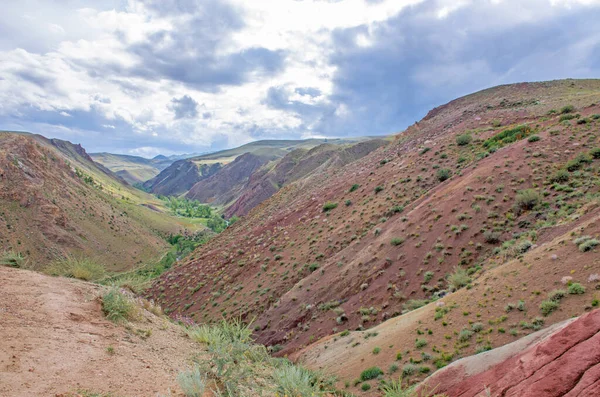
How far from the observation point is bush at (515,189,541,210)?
64.8 ft

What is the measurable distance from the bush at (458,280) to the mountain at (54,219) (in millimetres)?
52113

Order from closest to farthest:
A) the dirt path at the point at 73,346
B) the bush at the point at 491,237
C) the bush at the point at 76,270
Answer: the dirt path at the point at 73,346 < the bush at the point at 76,270 < the bush at the point at 491,237

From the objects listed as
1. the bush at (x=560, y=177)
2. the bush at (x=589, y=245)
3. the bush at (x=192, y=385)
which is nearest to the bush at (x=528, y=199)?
the bush at (x=560, y=177)

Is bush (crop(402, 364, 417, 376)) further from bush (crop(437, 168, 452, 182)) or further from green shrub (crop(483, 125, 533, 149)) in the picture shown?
green shrub (crop(483, 125, 533, 149))

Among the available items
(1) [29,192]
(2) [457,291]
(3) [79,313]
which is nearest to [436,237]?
(2) [457,291]

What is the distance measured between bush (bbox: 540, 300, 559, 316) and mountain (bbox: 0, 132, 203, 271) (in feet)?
185

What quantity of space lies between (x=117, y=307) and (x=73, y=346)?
7.71ft

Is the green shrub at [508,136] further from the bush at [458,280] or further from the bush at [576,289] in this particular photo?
the bush at [576,289]

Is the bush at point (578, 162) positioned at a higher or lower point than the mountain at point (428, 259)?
higher

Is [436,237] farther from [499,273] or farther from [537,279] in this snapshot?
[537,279]

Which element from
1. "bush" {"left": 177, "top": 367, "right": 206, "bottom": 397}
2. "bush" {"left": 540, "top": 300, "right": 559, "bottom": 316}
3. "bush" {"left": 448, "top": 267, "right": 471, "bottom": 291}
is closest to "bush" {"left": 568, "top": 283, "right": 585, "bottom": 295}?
"bush" {"left": 540, "top": 300, "right": 559, "bottom": 316}

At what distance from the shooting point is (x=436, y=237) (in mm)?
21141

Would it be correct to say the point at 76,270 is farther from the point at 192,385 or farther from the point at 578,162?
the point at 578,162

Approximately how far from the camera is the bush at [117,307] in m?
9.16
